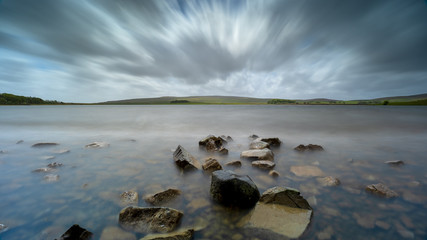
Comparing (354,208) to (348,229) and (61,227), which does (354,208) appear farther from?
(61,227)

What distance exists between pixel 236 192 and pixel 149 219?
1792 mm

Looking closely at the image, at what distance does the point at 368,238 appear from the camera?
287 centimetres

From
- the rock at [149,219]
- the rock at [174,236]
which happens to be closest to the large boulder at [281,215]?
the rock at [174,236]

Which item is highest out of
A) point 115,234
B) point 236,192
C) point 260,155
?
point 236,192

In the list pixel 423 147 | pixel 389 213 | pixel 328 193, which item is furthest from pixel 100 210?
pixel 423 147

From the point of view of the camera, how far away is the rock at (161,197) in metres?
3.88

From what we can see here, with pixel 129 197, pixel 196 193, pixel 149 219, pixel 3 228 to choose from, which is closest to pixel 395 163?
pixel 196 193

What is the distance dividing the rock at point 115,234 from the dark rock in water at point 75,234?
0.77ft

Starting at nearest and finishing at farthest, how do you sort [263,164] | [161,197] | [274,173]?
1. [161,197]
2. [274,173]
3. [263,164]

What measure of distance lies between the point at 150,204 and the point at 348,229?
3933 millimetres

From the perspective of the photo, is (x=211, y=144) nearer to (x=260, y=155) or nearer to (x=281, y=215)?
(x=260, y=155)

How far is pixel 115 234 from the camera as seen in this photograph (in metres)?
2.98

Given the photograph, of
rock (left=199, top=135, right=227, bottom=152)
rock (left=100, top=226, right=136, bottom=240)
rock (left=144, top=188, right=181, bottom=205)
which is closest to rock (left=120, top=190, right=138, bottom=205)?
rock (left=144, top=188, right=181, bottom=205)

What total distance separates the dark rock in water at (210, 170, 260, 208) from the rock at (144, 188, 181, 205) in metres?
1.15
